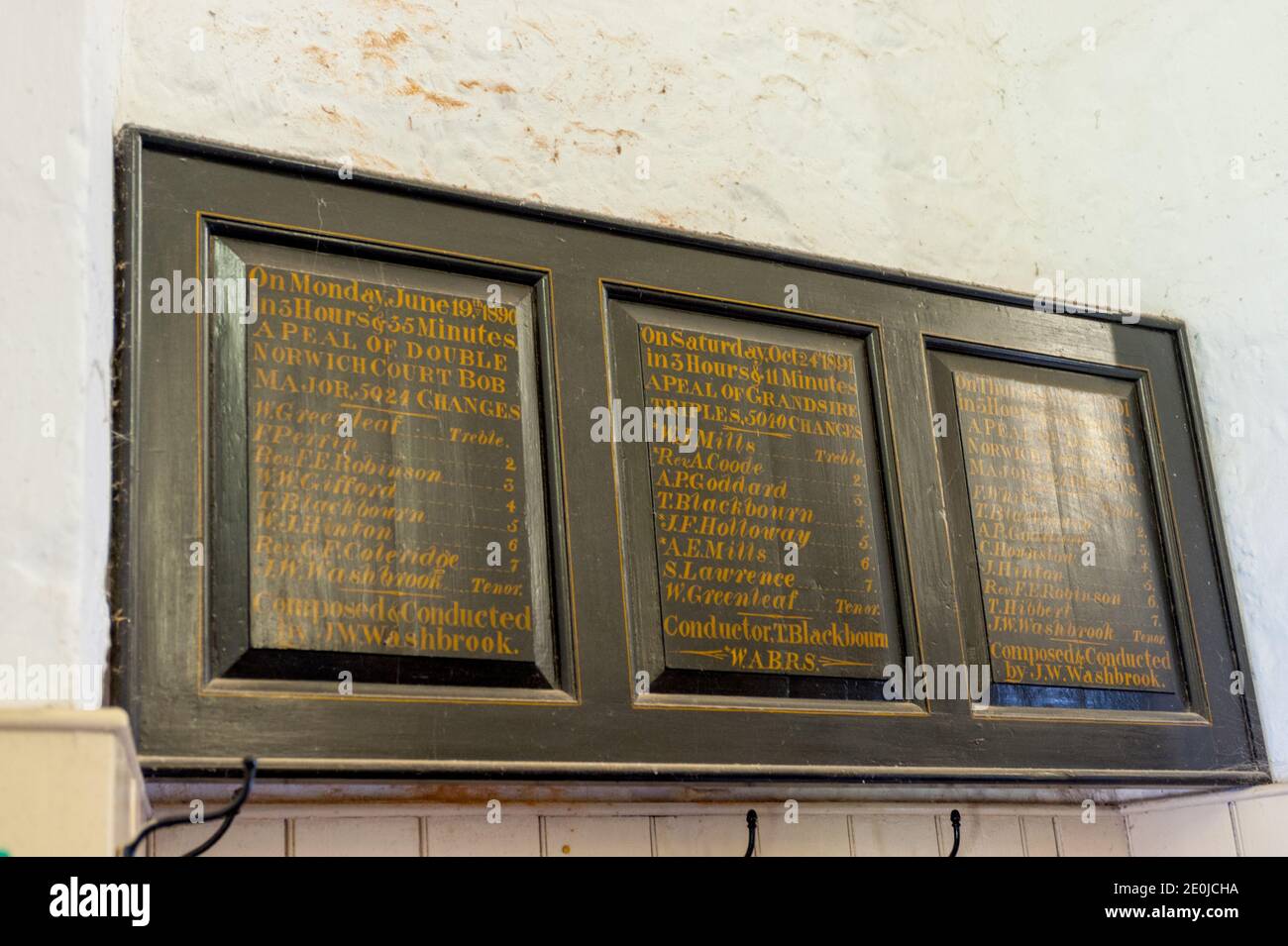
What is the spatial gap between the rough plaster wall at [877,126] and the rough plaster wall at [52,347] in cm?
88

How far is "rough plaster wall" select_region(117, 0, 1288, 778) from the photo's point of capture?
12.6ft

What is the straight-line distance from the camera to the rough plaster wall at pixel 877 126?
385cm

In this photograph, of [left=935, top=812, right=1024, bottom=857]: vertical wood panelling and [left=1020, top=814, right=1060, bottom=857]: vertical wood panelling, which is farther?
[left=1020, top=814, right=1060, bottom=857]: vertical wood panelling

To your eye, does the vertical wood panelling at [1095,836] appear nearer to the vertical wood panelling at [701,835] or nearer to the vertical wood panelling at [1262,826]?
the vertical wood panelling at [1262,826]

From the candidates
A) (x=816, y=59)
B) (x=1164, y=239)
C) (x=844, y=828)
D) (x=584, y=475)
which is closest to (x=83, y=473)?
(x=584, y=475)

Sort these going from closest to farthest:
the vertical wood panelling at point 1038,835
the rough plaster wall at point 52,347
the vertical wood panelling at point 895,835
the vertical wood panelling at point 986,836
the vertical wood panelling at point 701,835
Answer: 1. the rough plaster wall at point 52,347
2. the vertical wood panelling at point 701,835
3. the vertical wood panelling at point 895,835
4. the vertical wood panelling at point 986,836
5. the vertical wood panelling at point 1038,835

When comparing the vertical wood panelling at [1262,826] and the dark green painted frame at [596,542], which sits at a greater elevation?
the dark green painted frame at [596,542]

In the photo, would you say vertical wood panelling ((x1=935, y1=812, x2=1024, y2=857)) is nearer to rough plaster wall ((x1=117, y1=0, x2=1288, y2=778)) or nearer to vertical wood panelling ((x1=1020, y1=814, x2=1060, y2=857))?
vertical wood panelling ((x1=1020, y1=814, x2=1060, y2=857))

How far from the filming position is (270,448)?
325cm

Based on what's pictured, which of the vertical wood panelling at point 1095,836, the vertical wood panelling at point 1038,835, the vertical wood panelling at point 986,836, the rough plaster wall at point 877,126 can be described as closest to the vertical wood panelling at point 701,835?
the vertical wood panelling at point 986,836

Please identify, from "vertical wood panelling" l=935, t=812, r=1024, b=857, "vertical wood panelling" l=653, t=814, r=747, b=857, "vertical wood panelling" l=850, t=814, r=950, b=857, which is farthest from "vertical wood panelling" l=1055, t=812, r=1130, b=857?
"vertical wood panelling" l=653, t=814, r=747, b=857

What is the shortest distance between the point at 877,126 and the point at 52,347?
2.76m

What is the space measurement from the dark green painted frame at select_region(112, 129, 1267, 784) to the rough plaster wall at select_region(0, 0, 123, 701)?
0.61 ft

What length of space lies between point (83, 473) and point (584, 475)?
1279 millimetres
